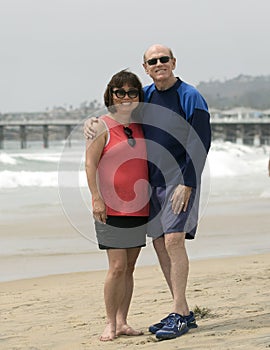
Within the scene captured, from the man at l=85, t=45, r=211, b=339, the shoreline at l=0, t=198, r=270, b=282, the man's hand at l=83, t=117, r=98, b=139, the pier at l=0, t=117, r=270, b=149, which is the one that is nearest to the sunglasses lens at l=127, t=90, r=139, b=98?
the man at l=85, t=45, r=211, b=339

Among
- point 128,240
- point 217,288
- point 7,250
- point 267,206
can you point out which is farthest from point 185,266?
point 267,206

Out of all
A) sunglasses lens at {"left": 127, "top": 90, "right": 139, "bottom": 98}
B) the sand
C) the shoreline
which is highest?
sunglasses lens at {"left": 127, "top": 90, "right": 139, "bottom": 98}

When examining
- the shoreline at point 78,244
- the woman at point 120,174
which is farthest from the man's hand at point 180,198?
the shoreline at point 78,244

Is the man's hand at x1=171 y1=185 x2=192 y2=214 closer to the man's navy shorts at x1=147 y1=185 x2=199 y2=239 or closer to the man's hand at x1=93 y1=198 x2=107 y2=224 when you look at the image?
the man's navy shorts at x1=147 y1=185 x2=199 y2=239

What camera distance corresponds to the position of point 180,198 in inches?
177

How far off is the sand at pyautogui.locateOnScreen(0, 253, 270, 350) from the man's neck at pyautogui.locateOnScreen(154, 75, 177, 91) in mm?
1413

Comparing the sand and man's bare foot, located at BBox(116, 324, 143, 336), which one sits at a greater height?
man's bare foot, located at BBox(116, 324, 143, 336)

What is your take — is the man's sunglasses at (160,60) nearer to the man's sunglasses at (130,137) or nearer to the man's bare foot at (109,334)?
the man's sunglasses at (130,137)

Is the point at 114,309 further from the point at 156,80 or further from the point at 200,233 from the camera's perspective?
the point at 200,233

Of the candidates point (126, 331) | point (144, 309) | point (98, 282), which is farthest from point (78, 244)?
point (126, 331)

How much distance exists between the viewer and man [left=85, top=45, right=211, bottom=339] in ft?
14.9

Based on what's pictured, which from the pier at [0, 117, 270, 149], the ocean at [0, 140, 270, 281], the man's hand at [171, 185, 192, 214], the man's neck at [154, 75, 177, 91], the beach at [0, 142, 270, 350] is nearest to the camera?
the man's hand at [171, 185, 192, 214]

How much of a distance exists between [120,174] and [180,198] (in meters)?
0.36

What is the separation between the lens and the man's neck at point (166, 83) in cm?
461
